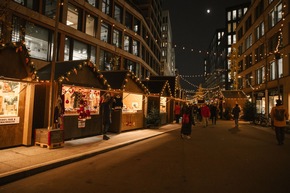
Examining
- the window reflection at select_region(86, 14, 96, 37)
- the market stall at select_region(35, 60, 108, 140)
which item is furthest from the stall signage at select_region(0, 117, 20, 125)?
the window reflection at select_region(86, 14, 96, 37)

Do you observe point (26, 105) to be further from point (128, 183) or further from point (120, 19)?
point (120, 19)

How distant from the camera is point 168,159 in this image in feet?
27.4

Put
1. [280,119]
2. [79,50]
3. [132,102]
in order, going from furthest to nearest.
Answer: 1. [79,50]
2. [132,102]
3. [280,119]

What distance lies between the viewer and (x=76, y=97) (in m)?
12.0

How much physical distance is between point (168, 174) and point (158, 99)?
45.9ft

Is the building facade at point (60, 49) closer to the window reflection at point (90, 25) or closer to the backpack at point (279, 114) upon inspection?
the window reflection at point (90, 25)

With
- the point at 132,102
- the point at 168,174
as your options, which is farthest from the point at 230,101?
the point at 168,174

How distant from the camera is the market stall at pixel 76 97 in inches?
414

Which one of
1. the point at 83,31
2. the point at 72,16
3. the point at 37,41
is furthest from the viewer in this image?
the point at 83,31

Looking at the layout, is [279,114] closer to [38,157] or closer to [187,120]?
[187,120]

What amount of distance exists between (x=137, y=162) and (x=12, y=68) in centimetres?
593

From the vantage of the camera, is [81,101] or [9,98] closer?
[9,98]

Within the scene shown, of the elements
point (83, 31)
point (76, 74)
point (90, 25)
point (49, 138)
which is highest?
point (90, 25)

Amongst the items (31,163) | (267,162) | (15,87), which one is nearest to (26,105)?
(15,87)
